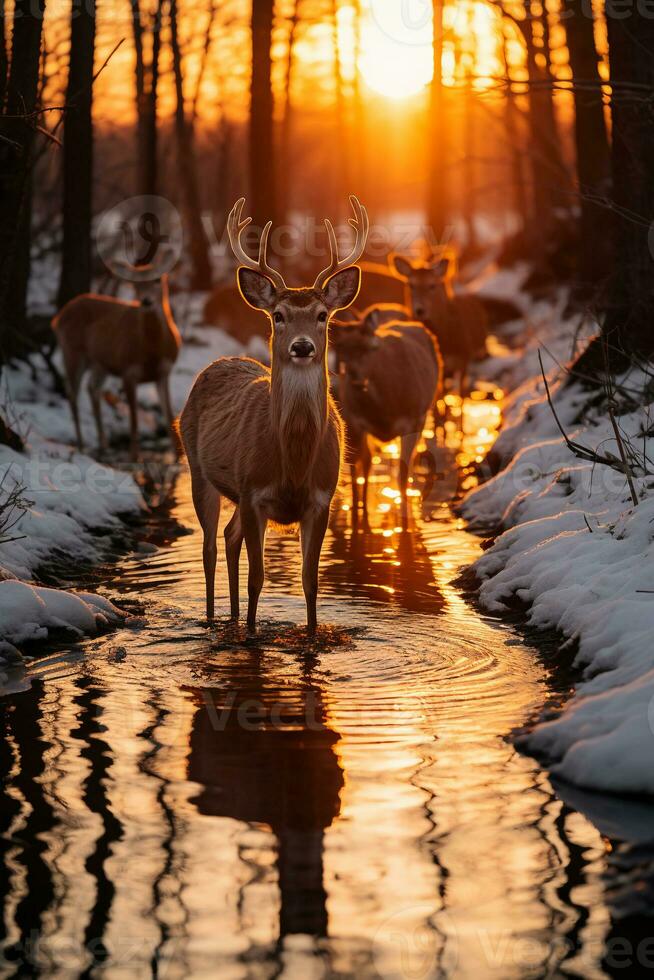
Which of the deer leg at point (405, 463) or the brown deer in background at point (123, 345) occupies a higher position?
the brown deer in background at point (123, 345)

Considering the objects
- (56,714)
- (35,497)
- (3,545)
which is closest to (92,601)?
(3,545)

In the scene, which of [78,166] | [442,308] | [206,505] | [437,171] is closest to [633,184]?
[206,505]

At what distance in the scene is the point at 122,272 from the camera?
25.4 m

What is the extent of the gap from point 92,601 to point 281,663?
1.64 m

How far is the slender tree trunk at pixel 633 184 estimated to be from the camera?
13.0 metres

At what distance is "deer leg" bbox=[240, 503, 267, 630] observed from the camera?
8.92m

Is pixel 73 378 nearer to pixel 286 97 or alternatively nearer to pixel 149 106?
pixel 149 106

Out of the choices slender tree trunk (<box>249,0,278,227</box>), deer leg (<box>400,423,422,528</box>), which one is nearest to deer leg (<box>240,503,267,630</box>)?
deer leg (<box>400,423,422,528</box>)

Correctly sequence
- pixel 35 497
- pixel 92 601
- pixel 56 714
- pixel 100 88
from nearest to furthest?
pixel 56 714 → pixel 92 601 → pixel 35 497 → pixel 100 88

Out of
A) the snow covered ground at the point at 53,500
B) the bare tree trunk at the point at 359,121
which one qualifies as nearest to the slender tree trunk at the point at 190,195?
the snow covered ground at the point at 53,500

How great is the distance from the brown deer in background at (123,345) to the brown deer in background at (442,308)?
3.62 metres

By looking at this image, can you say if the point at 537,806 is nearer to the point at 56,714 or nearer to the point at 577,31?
the point at 56,714

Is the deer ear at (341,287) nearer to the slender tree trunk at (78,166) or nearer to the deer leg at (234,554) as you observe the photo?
the deer leg at (234,554)

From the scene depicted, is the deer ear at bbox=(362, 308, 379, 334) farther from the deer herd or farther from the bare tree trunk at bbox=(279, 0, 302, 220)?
the bare tree trunk at bbox=(279, 0, 302, 220)
